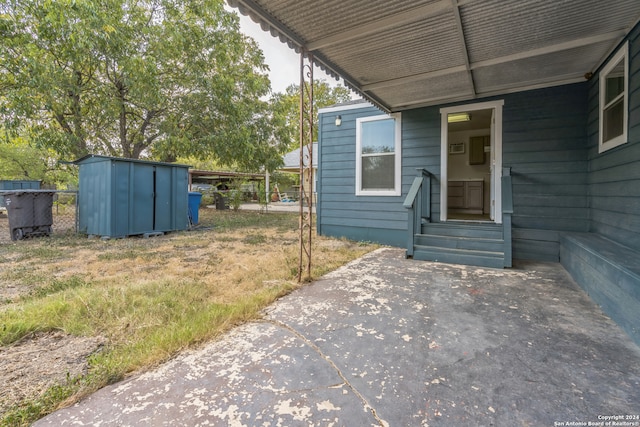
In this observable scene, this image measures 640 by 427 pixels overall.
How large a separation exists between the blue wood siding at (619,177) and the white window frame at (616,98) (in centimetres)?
6

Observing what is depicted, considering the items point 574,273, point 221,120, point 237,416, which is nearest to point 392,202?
point 574,273

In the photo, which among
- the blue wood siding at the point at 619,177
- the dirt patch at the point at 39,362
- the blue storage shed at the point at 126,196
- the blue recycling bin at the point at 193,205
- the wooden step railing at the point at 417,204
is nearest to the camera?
the dirt patch at the point at 39,362

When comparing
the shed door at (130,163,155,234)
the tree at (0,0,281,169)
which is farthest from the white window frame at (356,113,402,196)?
the tree at (0,0,281,169)

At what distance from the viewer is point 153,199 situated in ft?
21.4

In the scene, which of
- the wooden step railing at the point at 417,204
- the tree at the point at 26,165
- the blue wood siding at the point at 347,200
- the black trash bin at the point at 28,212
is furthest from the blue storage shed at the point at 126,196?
the tree at the point at 26,165

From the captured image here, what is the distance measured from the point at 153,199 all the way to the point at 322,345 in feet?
19.9

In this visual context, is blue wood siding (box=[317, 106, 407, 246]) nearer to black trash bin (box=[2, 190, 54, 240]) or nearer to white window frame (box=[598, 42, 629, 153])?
white window frame (box=[598, 42, 629, 153])

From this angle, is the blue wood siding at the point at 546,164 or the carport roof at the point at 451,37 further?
the blue wood siding at the point at 546,164

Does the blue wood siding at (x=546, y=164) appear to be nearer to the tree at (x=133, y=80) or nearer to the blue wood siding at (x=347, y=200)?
the blue wood siding at (x=347, y=200)

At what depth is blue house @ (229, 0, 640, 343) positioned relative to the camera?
2.52 m

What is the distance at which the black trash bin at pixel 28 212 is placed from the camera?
5527mm

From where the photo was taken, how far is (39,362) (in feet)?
5.46

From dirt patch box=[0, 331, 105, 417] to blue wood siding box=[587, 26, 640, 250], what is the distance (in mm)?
4242

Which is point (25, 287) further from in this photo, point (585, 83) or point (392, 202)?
point (585, 83)
